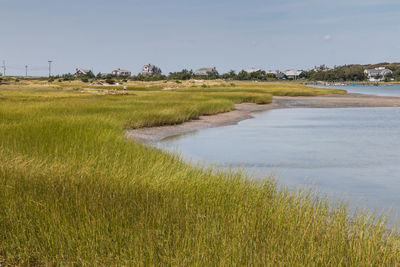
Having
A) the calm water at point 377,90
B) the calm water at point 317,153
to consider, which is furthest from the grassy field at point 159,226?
the calm water at point 377,90

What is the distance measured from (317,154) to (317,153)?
294 millimetres

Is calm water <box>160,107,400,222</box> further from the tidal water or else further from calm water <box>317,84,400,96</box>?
calm water <box>317,84,400,96</box>

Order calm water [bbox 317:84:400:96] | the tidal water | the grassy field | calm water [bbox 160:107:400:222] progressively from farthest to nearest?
calm water [bbox 317:84:400:96] < calm water [bbox 160:107:400:222] < the tidal water < the grassy field

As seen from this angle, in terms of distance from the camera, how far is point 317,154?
818 inches

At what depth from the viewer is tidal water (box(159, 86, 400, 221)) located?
1394 cm

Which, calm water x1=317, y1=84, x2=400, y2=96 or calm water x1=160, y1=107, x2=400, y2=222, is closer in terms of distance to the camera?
calm water x1=160, y1=107, x2=400, y2=222

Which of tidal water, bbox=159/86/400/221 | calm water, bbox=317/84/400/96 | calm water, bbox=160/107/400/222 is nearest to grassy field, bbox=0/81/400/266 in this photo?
tidal water, bbox=159/86/400/221

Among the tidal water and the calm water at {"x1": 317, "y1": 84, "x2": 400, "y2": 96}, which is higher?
the calm water at {"x1": 317, "y1": 84, "x2": 400, "y2": 96}

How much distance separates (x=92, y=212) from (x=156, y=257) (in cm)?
175

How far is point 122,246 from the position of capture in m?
6.04

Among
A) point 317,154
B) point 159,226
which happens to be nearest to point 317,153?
point 317,154

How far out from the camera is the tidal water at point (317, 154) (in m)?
13.9

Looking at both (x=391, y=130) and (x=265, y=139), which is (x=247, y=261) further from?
(x=391, y=130)

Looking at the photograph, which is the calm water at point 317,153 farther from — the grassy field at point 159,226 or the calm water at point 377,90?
the calm water at point 377,90
